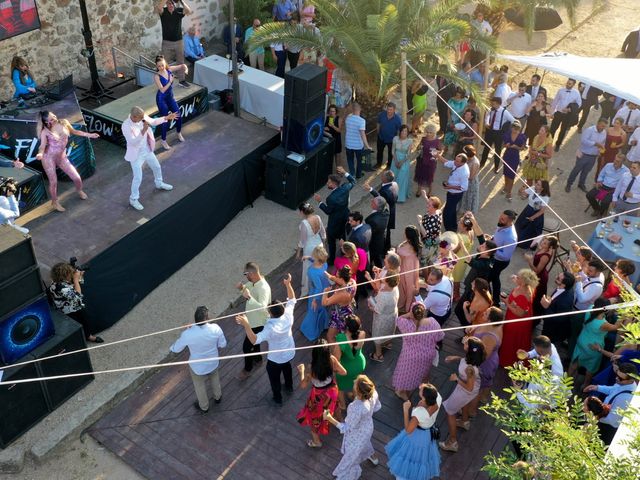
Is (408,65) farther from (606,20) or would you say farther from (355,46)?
(606,20)

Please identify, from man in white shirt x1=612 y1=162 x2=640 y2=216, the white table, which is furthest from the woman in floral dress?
the white table

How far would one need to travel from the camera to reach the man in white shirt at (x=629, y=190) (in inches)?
357

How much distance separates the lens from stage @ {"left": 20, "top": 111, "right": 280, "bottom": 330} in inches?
307

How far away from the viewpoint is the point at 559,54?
1123 centimetres

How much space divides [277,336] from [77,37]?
26.1ft

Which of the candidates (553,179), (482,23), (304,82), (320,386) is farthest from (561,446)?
(482,23)

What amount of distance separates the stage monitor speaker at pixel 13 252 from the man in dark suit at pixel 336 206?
138 inches

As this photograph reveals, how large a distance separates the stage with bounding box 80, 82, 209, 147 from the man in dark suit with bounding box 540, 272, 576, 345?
20.5 ft

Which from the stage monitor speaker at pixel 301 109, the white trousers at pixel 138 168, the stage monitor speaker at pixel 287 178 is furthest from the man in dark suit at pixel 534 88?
the white trousers at pixel 138 168

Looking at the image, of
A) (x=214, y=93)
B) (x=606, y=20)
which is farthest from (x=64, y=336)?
(x=606, y=20)

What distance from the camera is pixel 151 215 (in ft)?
27.4

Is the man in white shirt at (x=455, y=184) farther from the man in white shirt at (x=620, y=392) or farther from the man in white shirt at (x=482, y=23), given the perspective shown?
the man in white shirt at (x=482, y=23)

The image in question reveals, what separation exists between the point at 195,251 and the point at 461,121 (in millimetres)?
4825

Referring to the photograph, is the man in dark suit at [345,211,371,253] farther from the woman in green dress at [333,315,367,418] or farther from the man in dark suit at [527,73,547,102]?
the man in dark suit at [527,73,547,102]
